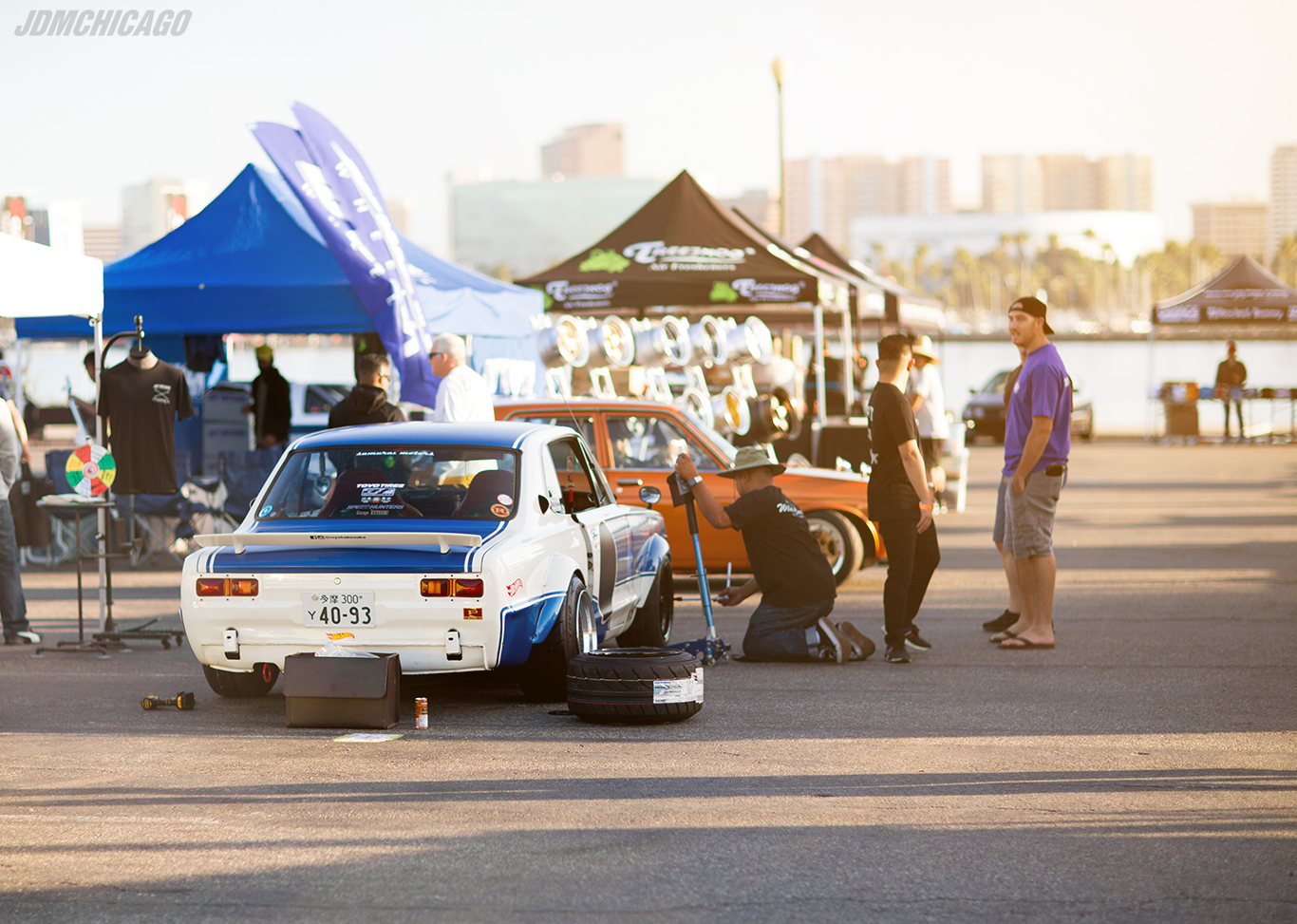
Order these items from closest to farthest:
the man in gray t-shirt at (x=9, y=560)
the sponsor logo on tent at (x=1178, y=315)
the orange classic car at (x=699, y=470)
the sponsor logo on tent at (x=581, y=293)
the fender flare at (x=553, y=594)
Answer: the fender flare at (x=553, y=594), the man in gray t-shirt at (x=9, y=560), the orange classic car at (x=699, y=470), the sponsor logo on tent at (x=581, y=293), the sponsor logo on tent at (x=1178, y=315)

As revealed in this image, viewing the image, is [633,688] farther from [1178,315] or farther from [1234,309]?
[1234,309]

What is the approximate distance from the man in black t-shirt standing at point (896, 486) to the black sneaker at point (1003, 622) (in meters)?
1.22

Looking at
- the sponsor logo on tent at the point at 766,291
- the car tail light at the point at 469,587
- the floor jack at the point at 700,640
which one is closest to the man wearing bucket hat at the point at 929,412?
the sponsor logo on tent at the point at 766,291

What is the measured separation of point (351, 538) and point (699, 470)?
5246 mm

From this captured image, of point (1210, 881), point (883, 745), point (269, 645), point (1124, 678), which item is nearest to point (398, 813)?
point (269, 645)

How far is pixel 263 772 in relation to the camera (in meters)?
6.21

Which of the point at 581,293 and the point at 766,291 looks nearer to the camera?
the point at 766,291

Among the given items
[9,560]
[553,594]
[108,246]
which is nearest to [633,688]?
[553,594]

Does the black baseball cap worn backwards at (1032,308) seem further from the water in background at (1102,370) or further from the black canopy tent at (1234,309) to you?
the black canopy tent at (1234,309)

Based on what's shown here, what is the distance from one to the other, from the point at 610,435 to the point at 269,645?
207 inches

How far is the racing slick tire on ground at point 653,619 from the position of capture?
30.8 ft

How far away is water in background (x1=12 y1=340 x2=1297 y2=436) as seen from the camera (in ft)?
157

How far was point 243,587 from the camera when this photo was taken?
23.2ft

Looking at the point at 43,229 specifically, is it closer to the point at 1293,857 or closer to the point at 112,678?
the point at 112,678
